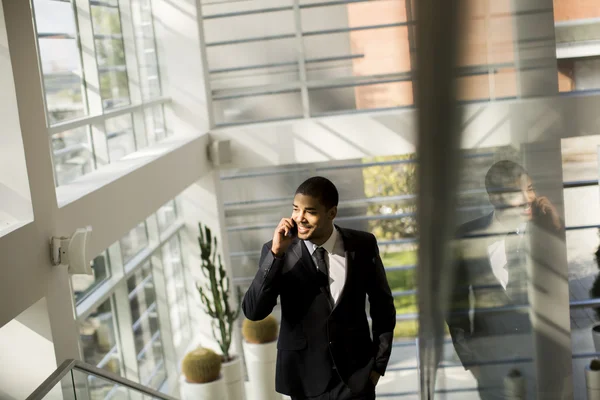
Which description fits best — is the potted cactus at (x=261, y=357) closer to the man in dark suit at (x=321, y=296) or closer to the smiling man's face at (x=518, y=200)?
the man in dark suit at (x=321, y=296)

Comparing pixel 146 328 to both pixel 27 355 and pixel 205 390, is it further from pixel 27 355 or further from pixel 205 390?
pixel 27 355

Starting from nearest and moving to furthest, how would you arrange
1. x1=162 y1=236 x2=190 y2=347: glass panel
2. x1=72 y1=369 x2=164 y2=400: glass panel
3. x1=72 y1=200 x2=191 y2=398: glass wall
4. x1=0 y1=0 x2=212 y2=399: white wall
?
x1=72 y1=369 x2=164 y2=400: glass panel, x1=0 y1=0 x2=212 y2=399: white wall, x1=72 y1=200 x2=191 y2=398: glass wall, x1=162 y1=236 x2=190 y2=347: glass panel

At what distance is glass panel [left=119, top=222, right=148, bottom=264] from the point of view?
6.36 m

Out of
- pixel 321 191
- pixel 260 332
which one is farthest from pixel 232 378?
pixel 321 191

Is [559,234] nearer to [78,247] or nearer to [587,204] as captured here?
[587,204]

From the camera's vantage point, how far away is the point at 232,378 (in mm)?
6930

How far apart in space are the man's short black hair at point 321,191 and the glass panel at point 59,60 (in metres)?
2.60

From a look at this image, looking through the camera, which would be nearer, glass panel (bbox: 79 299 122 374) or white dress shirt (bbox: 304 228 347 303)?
white dress shirt (bbox: 304 228 347 303)

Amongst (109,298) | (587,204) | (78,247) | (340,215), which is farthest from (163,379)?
(587,204)

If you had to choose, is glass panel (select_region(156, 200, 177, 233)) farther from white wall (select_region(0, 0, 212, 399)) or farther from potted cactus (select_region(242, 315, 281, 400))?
white wall (select_region(0, 0, 212, 399))

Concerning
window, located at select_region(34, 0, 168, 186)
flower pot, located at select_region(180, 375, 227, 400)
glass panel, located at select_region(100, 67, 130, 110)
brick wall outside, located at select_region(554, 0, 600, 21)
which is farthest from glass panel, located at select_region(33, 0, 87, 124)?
brick wall outside, located at select_region(554, 0, 600, 21)

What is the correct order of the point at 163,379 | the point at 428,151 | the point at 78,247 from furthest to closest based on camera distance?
the point at 163,379
the point at 78,247
the point at 428,151

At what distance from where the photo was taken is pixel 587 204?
385 mm

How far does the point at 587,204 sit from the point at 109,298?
5940 mm
